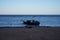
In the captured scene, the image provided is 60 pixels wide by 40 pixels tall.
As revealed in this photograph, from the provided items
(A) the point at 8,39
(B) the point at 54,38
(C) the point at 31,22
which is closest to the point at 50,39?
(B) the point at 54,38

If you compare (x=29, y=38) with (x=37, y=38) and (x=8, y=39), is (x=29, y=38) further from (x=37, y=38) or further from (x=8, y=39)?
(x=8, y=39)

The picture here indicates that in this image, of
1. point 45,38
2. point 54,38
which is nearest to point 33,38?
point 45,38

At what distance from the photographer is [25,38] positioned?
17.9 feet

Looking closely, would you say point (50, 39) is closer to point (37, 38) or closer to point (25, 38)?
point (37, 38)

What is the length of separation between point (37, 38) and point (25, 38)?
1.72ft

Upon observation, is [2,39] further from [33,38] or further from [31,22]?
[31,22]

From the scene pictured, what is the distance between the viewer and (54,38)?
214 inches

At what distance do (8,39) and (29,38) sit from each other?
899 mm

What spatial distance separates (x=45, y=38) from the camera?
17.8ft

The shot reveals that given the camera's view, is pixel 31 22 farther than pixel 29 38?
Yes

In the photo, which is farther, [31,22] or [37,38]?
[31,22]

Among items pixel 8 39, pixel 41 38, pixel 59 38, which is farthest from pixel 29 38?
pixel 59 38

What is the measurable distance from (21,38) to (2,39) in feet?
2.68

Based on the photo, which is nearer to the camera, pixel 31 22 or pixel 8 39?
pixel 8 39
